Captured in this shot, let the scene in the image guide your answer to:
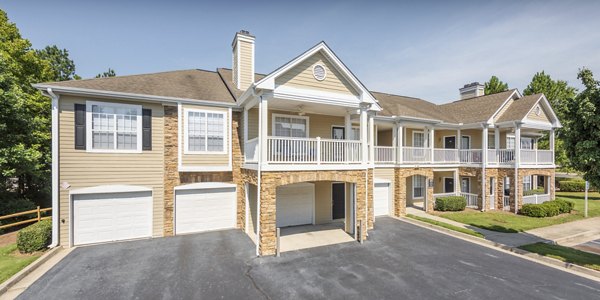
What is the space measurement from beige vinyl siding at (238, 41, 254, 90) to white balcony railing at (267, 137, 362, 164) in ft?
16.9

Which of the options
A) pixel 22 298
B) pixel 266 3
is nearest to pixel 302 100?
pixel 266 3

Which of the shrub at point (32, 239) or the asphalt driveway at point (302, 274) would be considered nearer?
the asphalt driveway at point (302, 274)

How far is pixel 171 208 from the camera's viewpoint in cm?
1084

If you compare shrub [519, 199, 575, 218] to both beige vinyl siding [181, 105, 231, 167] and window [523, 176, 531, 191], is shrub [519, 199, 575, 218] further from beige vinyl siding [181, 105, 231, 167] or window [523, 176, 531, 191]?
beige vinyl siding [181, 105, 231, 167]

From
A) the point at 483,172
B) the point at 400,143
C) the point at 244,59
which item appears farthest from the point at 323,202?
the point at 483,172

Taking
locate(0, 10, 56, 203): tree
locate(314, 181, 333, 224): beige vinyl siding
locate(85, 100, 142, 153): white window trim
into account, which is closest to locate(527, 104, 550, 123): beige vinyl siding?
locate(314, 181, 333, 224): beige vinyl siding

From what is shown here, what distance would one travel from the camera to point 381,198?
50.4 feet

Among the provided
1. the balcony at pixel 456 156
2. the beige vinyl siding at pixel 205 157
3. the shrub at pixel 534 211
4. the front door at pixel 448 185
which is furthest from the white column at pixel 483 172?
the beige vinyl siding at pixel 205 157

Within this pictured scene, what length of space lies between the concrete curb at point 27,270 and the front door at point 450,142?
2369cm

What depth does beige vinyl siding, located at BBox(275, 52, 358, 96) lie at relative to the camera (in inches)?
382

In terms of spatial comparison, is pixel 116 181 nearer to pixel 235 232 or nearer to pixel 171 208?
pixel 171 208

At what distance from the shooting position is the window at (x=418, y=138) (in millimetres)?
17773

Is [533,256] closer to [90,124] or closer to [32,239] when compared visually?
[90,124]

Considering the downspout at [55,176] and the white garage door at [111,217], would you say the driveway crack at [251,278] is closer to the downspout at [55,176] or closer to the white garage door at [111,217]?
the white garage door at [111,217]
